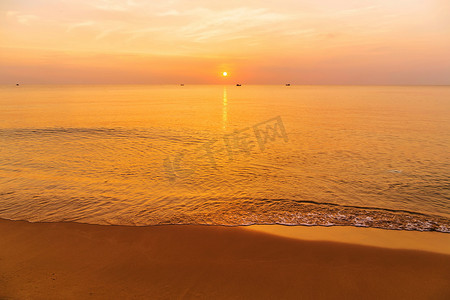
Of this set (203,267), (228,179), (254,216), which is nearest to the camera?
(203,267)

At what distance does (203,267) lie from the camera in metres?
6.18

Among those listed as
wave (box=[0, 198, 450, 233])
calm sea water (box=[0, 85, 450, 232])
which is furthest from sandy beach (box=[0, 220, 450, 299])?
calm sea water (box=[0, 85, 450, 232])

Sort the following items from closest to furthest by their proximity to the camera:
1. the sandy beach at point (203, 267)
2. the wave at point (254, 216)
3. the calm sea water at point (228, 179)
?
the sandy beach at point (203, 267)
the wave at point (254, 216)
the calm sea water at point (228, 179)

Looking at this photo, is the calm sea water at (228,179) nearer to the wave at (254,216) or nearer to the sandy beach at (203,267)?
→ the wave at (254,216)

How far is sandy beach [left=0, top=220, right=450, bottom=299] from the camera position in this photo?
5.43 meters

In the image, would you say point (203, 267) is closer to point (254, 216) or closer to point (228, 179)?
point (254, 216)

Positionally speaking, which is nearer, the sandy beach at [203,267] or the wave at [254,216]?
the sandy beach at [203,267]

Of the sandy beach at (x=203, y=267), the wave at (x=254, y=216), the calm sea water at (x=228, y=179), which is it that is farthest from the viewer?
the calm sea water at (x=228, y=179)

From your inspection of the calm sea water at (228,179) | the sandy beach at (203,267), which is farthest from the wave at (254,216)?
the sandy beach at (203,267)

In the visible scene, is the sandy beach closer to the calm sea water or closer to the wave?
the wave

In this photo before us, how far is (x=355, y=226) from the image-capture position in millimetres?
8406

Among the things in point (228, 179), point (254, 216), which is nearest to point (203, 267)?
point (254, 216)

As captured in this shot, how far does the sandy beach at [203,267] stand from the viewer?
5.43 m

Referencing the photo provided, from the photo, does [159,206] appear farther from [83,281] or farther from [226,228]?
[83,281]
